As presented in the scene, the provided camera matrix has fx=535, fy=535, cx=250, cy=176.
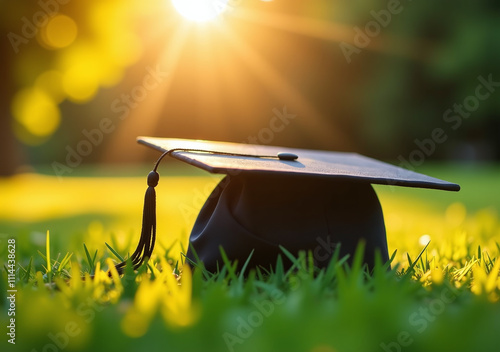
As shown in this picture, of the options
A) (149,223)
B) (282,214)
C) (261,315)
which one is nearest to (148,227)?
(149,223)

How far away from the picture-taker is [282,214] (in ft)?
5.75

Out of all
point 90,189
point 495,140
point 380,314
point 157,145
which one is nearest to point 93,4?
point 90,189

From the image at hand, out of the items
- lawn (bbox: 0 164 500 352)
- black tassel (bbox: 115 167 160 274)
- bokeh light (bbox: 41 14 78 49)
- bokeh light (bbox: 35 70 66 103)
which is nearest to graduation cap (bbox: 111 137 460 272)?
black tassel (bbox: 115 167 160 274)

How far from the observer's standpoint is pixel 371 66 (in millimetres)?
17531

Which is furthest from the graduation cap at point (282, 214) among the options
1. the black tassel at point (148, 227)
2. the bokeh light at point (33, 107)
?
the bokeh light at point (33, 107)

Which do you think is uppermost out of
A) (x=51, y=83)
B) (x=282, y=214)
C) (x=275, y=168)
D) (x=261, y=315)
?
(x=51, y=83)

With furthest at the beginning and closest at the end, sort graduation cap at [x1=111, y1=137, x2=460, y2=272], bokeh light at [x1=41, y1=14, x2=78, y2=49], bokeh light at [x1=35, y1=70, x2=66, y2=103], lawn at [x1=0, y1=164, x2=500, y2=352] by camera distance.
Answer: bokeh light at [x1=35, y1=70, x2=66, y2=103]
bokeh light at [x1=41, y1=14, x2=78, y2=49]
graduation cap at [x1=111, y1=137, x2=460, y2=272]
lawn at [x1=0, y1=164, x2=500, y2=352]

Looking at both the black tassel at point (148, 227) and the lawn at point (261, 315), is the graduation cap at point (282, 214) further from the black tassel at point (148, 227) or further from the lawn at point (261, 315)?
the lawn at point (261, 315)

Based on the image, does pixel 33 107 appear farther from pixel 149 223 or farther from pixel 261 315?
pixel 261 315

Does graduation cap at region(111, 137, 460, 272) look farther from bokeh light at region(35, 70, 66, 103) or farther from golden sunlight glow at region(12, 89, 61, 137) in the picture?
golden sunlight glow at region(12, 89, 61, 137)

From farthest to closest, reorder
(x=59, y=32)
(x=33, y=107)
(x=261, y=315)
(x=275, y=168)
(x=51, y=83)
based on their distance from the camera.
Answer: (x=33, y=107), (x=51, y=83), (x=59, y=32), (x=275, y=168), (x=261, y=315)

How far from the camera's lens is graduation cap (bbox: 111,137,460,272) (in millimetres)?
1711

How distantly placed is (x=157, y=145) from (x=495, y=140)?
1833 cm

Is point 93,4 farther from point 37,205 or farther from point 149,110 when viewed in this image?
point 149,110
